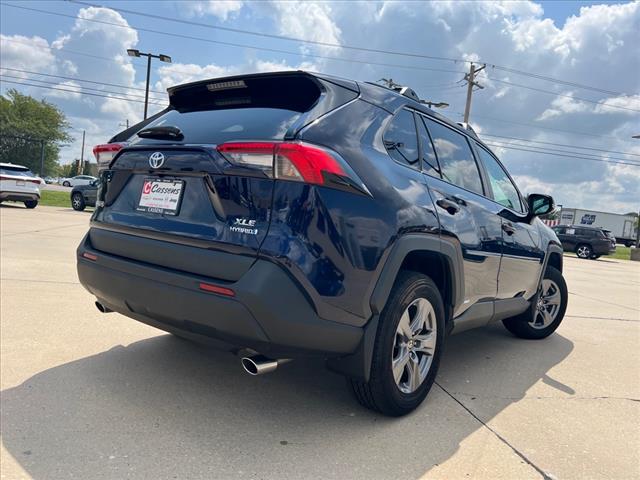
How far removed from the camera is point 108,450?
2.25 m

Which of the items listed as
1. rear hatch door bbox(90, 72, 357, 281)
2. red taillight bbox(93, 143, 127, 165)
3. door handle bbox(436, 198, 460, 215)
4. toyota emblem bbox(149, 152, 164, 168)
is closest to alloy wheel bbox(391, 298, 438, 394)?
door handle bbox(436, 198, 460, 215)

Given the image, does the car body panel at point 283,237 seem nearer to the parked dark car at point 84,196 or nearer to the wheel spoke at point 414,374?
the wheel spoke at point 414,374

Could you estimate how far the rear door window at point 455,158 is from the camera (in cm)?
322

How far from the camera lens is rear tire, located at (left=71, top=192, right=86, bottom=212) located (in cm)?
1894

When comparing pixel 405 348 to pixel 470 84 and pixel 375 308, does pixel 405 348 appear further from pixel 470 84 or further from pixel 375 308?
pixel 470 84

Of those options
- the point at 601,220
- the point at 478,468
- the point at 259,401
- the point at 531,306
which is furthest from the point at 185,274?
the point at 601,220

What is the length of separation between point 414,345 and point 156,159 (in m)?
1.77

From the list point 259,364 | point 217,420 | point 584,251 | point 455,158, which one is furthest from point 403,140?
point 584,251

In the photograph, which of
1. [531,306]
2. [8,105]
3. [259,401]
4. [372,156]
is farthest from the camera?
[8,105]

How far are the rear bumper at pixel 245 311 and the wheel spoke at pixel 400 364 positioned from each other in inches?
16.2

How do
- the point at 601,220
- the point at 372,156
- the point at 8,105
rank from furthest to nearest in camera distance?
the point at 8,105
the point at 601,220
the point at 372,156

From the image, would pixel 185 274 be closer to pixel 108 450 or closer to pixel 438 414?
pixel 108 450

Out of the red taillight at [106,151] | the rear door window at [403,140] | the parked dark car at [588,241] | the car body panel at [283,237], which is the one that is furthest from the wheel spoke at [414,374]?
the parked dark car at [588,241]

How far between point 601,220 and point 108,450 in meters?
56.0
